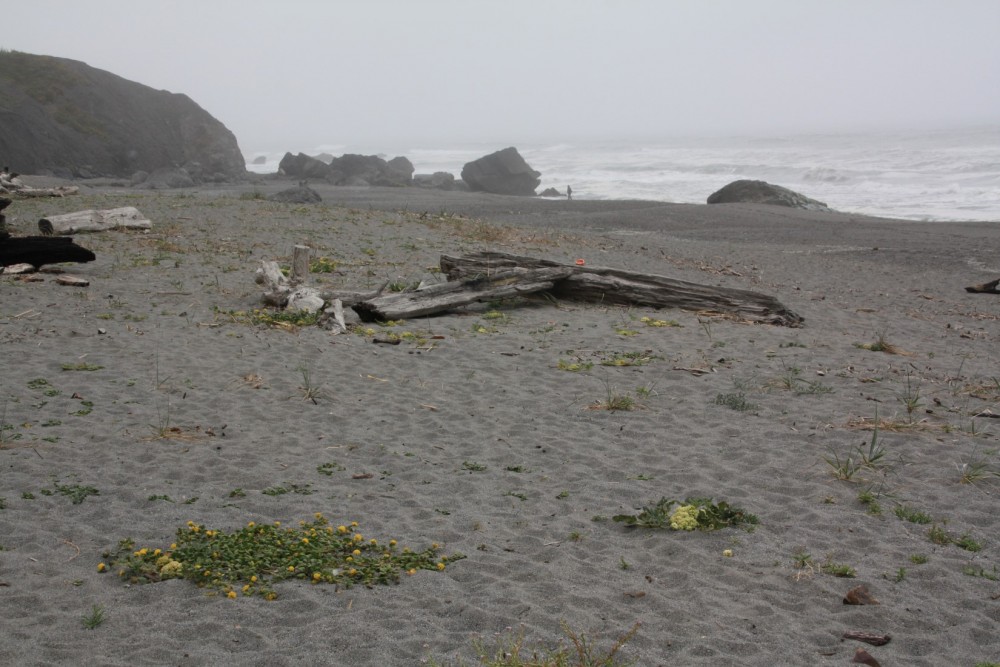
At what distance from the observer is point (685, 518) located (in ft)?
13.9

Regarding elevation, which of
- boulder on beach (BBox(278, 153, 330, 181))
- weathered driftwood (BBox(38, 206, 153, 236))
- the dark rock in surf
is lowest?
weathered driftwood (BBox(38, 206, 153, 236))

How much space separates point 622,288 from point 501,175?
31.1 meters

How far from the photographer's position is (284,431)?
5.61 metres

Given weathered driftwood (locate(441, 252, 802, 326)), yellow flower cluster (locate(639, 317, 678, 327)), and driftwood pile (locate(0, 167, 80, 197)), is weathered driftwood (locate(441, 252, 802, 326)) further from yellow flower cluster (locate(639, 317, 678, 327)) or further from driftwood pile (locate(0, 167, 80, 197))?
driftwood pile (locate(0, 167, 80, 197))

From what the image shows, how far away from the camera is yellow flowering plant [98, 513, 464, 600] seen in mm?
3621

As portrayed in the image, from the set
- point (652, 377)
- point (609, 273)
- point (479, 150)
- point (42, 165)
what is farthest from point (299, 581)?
point (479, 150)

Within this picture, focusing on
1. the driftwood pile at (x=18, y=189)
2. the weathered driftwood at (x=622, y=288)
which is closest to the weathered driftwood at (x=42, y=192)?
the driftwood pile at (x=18, y=189)

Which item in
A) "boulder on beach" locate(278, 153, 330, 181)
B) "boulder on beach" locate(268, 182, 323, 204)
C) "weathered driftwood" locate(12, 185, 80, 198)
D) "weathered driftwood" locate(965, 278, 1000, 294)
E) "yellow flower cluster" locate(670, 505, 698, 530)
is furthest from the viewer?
"boulder on beach" locate(278, 153, 330, 181)

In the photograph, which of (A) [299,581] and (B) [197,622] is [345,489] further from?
(B) [197,622]

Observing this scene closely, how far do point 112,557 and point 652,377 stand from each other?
442 centimetres

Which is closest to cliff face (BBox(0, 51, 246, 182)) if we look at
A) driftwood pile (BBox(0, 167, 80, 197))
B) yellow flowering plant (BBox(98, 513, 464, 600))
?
driftwood pile (BBox(0, 167, 80, 197))

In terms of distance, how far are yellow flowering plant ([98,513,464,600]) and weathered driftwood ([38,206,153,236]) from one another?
32.4ft

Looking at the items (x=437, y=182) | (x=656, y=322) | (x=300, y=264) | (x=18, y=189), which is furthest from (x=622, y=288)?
(x=437, y=182)

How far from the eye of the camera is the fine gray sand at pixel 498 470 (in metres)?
3.27
